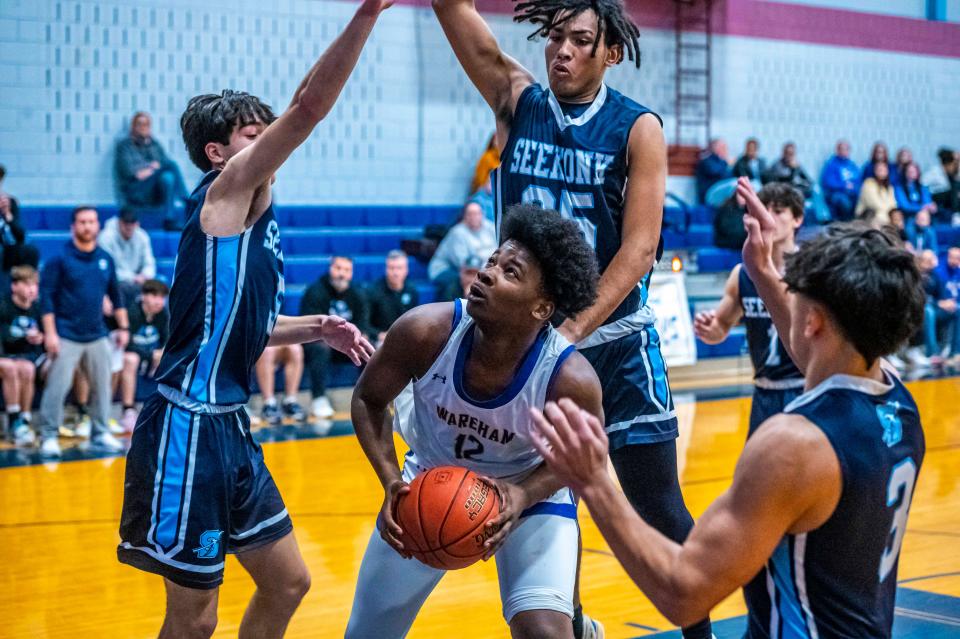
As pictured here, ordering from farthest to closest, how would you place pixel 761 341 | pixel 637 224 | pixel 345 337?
pixel 761 341
pixel 345 337
pixel 637 224

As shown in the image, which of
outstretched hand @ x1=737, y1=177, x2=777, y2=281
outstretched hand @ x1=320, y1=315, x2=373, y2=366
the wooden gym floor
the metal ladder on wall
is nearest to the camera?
outstretched hand @ x1=737, y1=177, x2=777, y2=281

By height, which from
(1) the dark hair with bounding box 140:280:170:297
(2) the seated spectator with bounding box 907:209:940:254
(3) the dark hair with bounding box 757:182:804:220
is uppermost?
(2) the seated spectator with bounding box 907:209:940:254

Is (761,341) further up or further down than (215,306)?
further down

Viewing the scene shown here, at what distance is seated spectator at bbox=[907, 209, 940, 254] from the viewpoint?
661 inches

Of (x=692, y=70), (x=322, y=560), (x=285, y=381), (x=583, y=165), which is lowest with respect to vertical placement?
(x=322, y=560)

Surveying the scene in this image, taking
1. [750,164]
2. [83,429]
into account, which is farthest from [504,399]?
[750,164]

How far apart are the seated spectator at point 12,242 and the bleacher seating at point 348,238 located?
103 centimetres

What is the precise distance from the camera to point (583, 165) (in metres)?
4.20

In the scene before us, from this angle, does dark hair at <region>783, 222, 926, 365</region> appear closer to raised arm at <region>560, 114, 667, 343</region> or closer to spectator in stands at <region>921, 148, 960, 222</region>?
raised arm at <region>560, 114, 667, 343</region>

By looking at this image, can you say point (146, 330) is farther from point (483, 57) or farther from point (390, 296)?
point (483, 57)

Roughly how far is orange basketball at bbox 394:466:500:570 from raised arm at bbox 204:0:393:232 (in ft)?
3.29

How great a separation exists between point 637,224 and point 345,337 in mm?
1048

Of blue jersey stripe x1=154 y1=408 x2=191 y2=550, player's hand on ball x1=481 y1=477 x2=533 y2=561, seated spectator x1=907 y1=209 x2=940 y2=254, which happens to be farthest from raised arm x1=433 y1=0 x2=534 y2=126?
seated spectator x1=907 y1=209 x2=940 y2=254

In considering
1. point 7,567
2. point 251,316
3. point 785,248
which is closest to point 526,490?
point 251,316
